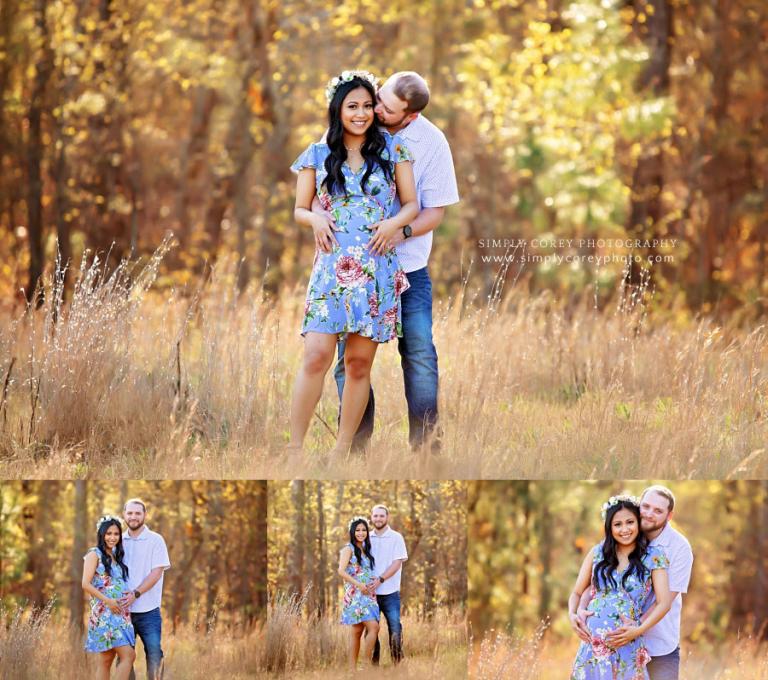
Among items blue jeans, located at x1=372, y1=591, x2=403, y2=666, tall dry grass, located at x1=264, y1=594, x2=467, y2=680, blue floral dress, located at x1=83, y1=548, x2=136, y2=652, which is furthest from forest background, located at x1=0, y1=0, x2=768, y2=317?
blue jeans, located at x1=372, y1=591, x2=403, y2=666

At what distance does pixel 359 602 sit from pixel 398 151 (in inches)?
76.0

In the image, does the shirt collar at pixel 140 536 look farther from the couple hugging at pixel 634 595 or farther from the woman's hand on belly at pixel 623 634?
the woman's hand on belly at pixel 623 634

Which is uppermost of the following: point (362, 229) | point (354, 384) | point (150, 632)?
point (362, 229)

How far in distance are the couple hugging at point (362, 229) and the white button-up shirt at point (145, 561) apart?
829 millimetres

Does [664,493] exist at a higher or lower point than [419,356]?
lower

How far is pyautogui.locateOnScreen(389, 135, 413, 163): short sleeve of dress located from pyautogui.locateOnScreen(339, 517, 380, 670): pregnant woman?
1.55 metres

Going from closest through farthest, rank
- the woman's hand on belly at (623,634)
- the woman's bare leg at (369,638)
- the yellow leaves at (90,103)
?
1. the woman's hand on belly at (623,634)
2. the woman's bare leg at (369,638)
3. the yellow leaves at (90,103)

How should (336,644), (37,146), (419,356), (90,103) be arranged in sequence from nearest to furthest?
(419,356)
(336,644)
(37,146)
(90,103)

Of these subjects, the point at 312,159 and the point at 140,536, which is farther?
the point at 140,536

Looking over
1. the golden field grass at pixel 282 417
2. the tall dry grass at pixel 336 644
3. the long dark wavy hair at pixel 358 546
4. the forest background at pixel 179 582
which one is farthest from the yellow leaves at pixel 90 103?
the tall dry grass at pixel 336 644

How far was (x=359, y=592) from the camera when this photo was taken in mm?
4766

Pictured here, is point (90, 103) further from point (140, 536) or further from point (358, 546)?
point (358, 546)

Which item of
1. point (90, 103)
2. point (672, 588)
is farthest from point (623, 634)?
point (90, 103)

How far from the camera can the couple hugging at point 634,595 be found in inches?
168
